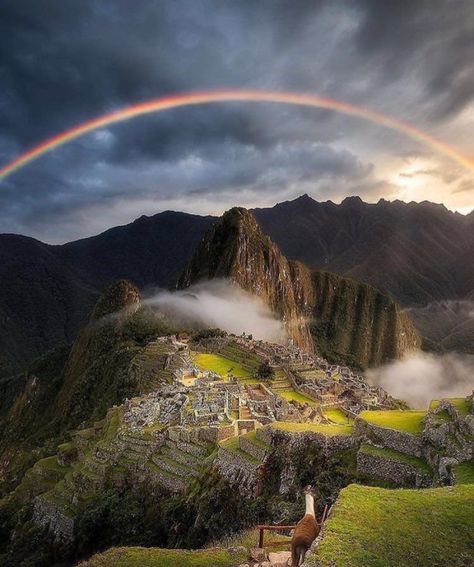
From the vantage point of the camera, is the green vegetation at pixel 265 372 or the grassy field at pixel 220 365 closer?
the green vegetation at pixel 265 372

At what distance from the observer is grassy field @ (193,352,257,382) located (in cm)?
7444

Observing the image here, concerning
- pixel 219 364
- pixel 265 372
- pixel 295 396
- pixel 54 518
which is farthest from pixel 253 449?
pixel 219 364

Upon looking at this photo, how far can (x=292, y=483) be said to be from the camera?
21641mm

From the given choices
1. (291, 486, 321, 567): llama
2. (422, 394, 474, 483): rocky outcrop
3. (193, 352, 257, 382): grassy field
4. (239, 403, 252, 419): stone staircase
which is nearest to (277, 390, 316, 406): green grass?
(193, 352, 257, 382): grassy field

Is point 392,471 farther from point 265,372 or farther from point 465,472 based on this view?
point 265,372

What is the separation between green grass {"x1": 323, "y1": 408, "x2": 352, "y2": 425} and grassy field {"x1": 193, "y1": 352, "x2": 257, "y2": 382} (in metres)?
19.6

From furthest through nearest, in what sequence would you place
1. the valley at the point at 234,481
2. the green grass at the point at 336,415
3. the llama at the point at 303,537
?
the green grass at the point at 336,415, the valley at the point at 234,481, the llama at the point at 303,537

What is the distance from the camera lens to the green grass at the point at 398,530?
928cm

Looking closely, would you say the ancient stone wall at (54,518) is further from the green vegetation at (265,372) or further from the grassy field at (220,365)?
the green vegetation at (265,372)

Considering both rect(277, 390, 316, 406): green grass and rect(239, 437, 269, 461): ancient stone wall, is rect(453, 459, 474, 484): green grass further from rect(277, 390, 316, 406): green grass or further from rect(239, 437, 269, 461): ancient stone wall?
rect(277, 390, 316, 406): green grass

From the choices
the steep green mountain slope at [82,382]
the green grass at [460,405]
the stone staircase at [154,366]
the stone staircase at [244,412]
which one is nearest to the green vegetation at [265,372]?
the stone staircase at [154,366]

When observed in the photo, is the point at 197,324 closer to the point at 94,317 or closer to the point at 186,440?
the point at 94,317

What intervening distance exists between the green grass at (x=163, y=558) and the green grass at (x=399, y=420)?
31.7 ft

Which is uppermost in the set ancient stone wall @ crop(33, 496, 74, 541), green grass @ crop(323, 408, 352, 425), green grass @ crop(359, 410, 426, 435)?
green grass @ crop(359, 410, 426, 435)
